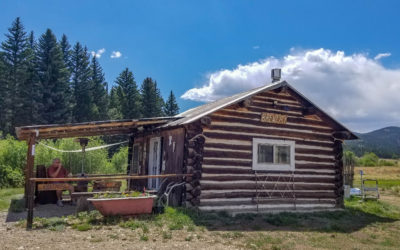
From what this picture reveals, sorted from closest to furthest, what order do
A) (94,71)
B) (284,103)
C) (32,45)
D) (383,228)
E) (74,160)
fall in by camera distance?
1. (383,228)
2. (284,103)
3. (74,160)
4. (32,45)
5. (94,71)

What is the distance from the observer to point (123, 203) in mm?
9398

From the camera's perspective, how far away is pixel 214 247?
7.54 m

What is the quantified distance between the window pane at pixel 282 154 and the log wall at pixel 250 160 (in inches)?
15.7

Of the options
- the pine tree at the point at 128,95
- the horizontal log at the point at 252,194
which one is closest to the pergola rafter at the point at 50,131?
the horizontal log at the point at 252,194

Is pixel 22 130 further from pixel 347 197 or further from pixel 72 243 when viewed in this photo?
pixel 347 197

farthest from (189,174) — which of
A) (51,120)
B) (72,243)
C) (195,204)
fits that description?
(51,120)

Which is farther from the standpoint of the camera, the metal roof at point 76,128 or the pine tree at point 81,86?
the pine tree at point 81,86

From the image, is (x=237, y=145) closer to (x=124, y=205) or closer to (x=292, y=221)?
(x=292, y=221)

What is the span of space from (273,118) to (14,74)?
39.7m

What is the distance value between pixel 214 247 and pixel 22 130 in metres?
6.42

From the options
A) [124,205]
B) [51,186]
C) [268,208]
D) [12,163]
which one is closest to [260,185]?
[268,208]

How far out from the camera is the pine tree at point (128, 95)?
5334cm

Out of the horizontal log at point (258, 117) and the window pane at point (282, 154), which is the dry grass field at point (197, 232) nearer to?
the window pane at point (282, 154)

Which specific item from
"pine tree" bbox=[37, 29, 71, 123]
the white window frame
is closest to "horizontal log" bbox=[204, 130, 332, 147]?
the white window frame
